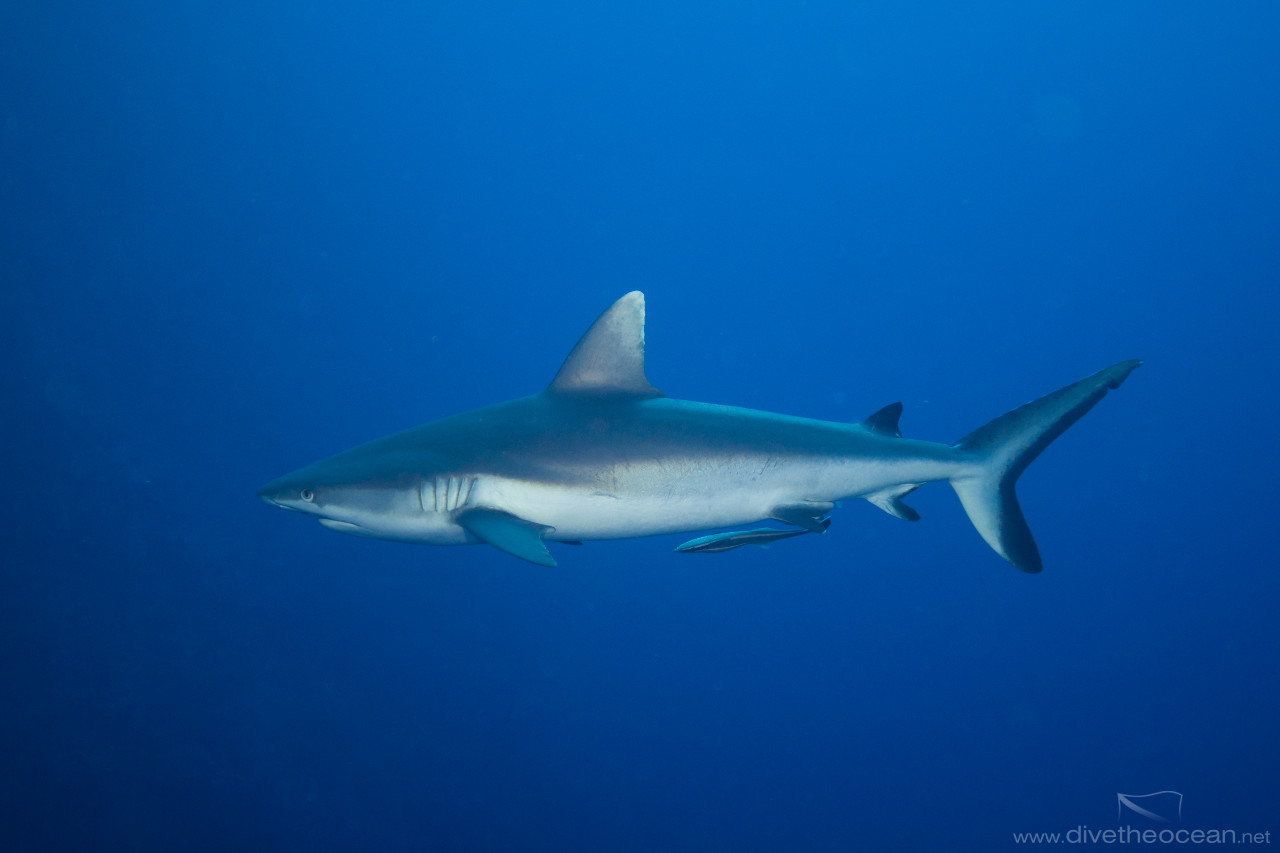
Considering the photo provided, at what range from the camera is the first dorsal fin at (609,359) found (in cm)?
345

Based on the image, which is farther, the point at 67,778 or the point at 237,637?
the point at 237,637

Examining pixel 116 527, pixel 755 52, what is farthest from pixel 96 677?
pixel 755 52

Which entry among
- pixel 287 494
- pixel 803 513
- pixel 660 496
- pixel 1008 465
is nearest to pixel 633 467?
pixel 660 496

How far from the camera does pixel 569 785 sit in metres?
8.47

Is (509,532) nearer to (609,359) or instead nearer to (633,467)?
(633,467)

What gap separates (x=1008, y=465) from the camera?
3.44 metres

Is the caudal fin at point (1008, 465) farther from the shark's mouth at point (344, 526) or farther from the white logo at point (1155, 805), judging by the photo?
the white logo at point (1155, 805)

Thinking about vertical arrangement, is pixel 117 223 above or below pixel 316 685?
above

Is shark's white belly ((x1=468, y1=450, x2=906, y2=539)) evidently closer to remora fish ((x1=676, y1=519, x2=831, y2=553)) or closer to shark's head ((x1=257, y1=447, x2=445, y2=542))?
remora fish ((x1=676, y1=519, x2=831, y2=553))

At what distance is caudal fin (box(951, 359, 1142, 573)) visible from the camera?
3348mm

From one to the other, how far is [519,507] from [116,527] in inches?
344

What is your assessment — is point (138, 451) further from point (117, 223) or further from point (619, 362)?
point (619, 362)

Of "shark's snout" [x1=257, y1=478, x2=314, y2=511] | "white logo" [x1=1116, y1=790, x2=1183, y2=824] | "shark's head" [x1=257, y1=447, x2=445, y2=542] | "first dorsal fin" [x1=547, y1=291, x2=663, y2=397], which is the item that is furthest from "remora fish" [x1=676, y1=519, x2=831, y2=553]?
"white logo" [x1=1116, y1=790, x2=1183, y2=824]

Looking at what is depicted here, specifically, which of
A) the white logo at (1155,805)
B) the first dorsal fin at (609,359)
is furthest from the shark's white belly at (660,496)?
the white logo at (1155,805)
